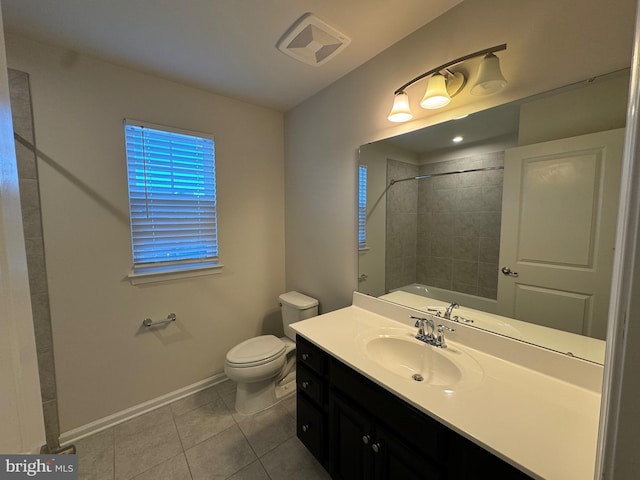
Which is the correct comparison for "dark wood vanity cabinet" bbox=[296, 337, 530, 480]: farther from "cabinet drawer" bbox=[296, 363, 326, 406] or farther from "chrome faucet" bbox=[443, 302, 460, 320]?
"chrome faucet" bbox=[443, 302, 460, 320]

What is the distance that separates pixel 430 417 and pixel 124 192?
2128 millimetres

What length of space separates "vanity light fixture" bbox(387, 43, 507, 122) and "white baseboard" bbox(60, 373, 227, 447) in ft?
8.05

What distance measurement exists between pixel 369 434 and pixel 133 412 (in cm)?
180

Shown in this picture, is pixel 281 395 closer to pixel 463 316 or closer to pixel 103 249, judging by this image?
pixel 463 316

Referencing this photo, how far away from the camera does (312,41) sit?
4.75 ft

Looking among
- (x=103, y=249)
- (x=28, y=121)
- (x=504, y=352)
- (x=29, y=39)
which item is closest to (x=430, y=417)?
(x=504, y=352)

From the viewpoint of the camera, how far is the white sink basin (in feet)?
3.56

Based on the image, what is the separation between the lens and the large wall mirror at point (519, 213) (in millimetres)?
913

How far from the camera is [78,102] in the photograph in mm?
1575

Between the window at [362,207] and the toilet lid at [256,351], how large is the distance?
100 centimetres

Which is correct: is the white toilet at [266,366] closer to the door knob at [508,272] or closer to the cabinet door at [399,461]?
the cabinet door at [399,461]

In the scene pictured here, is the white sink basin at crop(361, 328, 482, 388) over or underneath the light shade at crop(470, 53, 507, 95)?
underneath

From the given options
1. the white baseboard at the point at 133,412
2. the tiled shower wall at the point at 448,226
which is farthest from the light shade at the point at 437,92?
the white baseboard at the point at 133,412

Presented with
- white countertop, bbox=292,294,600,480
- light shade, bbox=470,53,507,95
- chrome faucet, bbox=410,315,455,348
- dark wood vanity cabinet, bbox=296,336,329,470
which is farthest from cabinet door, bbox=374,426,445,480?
light shade, bbox=470,53,507,95
